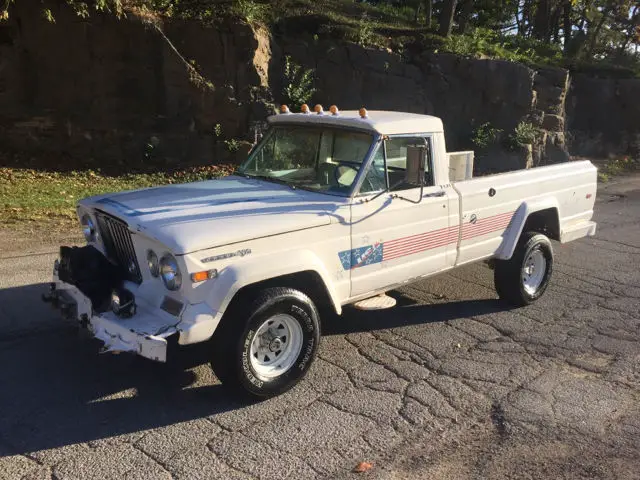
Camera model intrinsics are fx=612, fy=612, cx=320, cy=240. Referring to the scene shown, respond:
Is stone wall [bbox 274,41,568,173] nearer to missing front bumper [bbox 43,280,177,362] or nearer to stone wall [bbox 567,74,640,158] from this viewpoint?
stone wall [bbox 567,74,640,158]

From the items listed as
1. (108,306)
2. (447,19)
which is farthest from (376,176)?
(447,19)

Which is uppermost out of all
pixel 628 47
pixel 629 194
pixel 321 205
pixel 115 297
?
pixel 628 47

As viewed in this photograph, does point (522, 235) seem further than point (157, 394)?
Yes

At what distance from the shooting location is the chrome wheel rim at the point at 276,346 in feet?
13.9

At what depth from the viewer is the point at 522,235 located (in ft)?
20.6

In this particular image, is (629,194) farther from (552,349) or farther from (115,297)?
(115,297)

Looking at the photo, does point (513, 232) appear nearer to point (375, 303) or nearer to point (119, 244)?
point (375, 303)

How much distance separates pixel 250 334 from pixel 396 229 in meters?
1.57

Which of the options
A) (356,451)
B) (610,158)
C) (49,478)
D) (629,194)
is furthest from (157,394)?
(610,158)

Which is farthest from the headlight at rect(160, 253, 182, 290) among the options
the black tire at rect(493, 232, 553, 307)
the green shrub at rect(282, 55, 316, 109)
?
the green shrub at rect(282, 55, 316, 109)

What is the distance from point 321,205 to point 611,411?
2.49m

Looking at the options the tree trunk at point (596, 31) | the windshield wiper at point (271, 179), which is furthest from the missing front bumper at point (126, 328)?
the tree trunk at point (596, 31)

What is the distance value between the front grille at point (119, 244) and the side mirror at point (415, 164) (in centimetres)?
214

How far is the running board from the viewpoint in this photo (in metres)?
5.04
